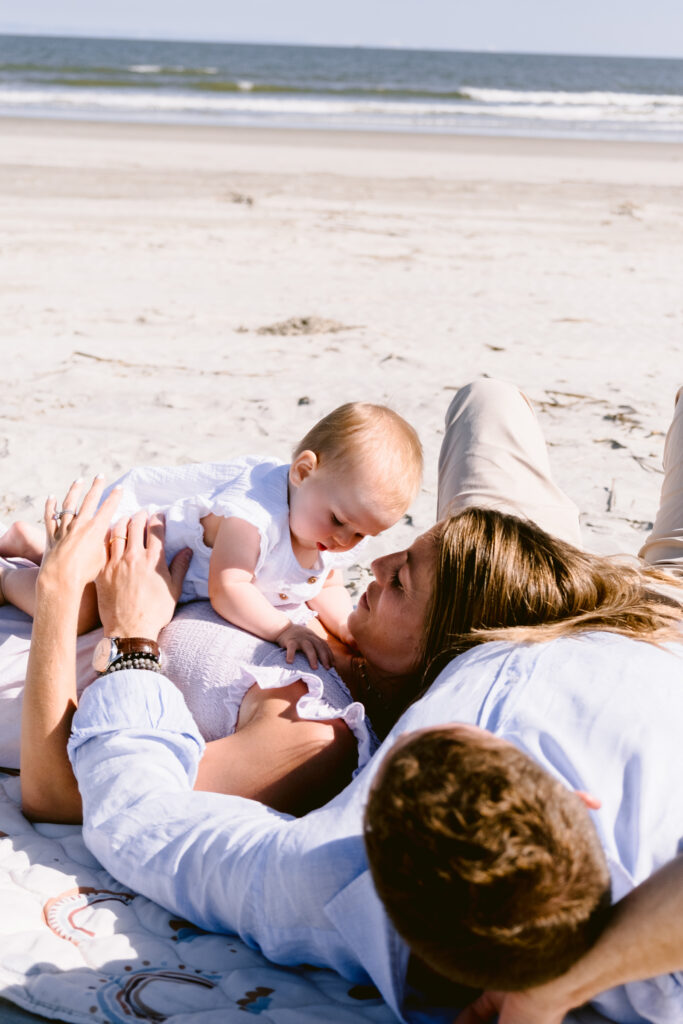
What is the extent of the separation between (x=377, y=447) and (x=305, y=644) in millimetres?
687

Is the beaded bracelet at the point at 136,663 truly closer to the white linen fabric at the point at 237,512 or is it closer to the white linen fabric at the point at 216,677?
the white linen fabric at the point at 216,677

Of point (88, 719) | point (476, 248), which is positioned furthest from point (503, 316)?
point (88, 719)

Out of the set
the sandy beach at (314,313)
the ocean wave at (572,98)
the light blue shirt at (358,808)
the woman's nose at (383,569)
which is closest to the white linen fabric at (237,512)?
the woman's nose at (383,569)

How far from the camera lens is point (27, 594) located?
2811 millimetres

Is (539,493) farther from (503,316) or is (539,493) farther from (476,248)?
(476,248)

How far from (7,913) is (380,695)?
1.01 meters

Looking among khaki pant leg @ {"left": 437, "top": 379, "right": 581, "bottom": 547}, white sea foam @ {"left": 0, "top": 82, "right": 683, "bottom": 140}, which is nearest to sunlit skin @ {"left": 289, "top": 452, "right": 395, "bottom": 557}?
khaki pant leg @ {"left": 437, "top": 379, "right": 581, "bottom": 547}

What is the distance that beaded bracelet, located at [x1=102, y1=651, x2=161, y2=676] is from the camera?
230 centimetres

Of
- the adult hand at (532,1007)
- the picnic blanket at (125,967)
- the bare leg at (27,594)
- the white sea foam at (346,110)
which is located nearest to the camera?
the adult hand at (532,1007)

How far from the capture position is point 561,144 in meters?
20.0

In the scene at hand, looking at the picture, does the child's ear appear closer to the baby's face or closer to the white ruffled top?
the baby's face

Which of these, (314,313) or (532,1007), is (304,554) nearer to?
(532,1007)

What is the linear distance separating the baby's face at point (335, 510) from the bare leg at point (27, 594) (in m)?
0.66

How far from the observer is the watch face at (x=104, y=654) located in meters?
2.36
